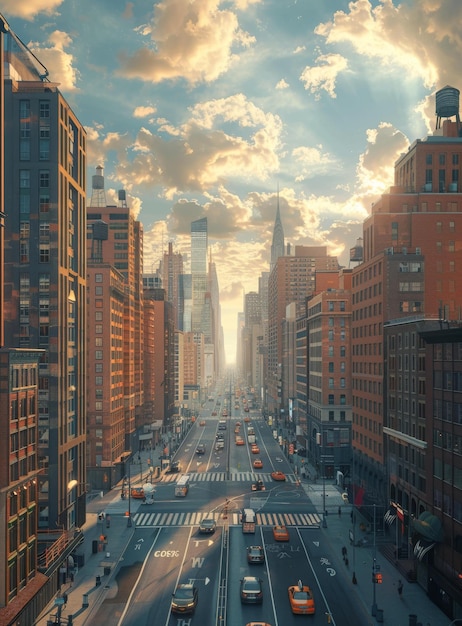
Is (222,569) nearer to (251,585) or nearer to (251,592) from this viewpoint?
(251,585)

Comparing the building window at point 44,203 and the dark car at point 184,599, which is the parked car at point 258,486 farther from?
Answer: the building window at point 44,203

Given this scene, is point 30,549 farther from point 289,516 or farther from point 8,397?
point 289,516

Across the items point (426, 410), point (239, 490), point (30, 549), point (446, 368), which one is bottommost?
point (239, 490)

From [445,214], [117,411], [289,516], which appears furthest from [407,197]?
[117,411]

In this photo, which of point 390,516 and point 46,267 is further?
point 390,516

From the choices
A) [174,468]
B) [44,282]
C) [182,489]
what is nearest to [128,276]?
[174,468]

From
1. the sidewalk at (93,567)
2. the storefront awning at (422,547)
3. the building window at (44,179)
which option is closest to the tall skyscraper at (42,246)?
the building window at (44,179)

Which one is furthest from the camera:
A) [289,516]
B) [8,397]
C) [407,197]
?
[407,197]
